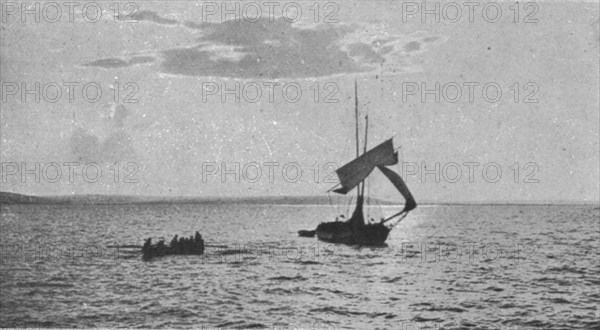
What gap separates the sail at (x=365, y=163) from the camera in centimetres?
1984

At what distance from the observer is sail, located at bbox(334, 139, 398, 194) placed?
65.1 ft

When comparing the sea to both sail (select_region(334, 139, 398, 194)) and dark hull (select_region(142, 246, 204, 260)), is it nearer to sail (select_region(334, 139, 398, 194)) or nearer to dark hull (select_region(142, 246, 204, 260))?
dark hull (select_region(142, 246, 204, 260))

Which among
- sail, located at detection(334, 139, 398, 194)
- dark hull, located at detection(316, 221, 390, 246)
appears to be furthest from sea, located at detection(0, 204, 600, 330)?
sail, located at detection(334, 139, 398, 194)

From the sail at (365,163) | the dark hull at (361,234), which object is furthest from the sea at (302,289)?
the sail at (365,163)

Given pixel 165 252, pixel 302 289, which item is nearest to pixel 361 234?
pixel 165 252

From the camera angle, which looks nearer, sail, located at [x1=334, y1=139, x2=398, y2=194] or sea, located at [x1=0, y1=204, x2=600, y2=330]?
sea, located at [x1=0, y1=204, x2=600, y2=330]

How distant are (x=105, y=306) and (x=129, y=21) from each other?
828 cm

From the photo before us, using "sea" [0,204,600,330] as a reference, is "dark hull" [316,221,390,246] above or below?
above

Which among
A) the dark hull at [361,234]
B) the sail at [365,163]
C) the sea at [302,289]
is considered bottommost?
the sea at [302,289]

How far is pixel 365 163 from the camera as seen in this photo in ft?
83.0

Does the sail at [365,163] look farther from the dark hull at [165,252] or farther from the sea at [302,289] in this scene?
the dark hull at [165,252]

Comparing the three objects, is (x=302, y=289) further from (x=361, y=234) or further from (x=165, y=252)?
(x=361, y=234)

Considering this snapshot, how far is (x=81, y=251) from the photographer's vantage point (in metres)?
34.6

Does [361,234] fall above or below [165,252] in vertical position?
above
